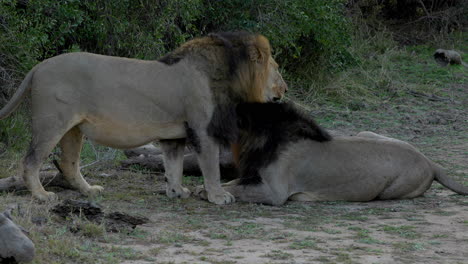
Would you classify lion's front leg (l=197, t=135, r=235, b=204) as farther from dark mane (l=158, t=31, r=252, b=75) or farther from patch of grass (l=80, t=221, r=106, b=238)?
patch of grass (l=80, t=221, r=106, b=238)

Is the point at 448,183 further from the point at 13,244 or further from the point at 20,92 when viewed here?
the point at 13,244

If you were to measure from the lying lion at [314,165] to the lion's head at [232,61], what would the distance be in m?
0.21

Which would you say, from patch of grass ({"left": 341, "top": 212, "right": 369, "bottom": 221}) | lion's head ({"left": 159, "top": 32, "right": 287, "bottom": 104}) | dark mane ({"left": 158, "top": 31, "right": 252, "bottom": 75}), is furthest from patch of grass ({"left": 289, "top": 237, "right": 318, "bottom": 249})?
dark mane ({"left": 158, "top": 31, "right": 252, "bottom": 75})

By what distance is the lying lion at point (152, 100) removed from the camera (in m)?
5.86

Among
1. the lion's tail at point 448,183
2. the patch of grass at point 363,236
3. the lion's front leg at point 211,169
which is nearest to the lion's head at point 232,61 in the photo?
the lion's front leg at point 211,169

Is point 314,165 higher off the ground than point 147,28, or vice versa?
point 147,28

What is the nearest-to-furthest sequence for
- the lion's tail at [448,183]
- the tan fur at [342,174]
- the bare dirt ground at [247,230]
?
the bare dirt ground at [247,230]
the tan fur at [342,174]
the lion's tail at [448,183]

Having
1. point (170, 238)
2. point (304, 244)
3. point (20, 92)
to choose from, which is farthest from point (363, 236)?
point (20, 92)

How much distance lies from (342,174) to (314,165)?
25cm

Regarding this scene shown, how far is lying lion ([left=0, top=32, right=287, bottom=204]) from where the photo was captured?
5.86 m

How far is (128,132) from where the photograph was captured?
609 cm

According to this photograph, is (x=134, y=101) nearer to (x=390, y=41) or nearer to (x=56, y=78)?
(x=56, y=78)

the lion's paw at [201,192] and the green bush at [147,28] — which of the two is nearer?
the lion's paw at [201,192]

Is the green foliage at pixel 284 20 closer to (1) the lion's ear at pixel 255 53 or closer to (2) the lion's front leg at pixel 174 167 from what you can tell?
(1) the lion's ear at pixel 255 53
